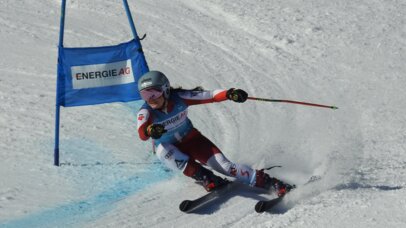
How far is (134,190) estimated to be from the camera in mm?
7281

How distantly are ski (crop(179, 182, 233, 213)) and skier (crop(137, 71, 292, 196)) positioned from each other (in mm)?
58

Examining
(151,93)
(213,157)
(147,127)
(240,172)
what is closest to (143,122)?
(147,127)

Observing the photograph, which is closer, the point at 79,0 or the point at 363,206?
the point at 363,206

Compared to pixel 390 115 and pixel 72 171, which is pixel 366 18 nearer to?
pixel 390 115

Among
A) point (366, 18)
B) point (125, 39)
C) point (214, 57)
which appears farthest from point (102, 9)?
point (366, 18)

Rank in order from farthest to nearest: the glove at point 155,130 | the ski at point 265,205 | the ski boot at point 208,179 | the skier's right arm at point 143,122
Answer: the ski boot at point 208,179
the skier's right arm at point 143,122
the glove at point 155,130
the ski at point 265,205

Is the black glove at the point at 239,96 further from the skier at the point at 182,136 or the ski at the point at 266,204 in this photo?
the ski at the point at 266,204

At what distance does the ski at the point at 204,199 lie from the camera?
6637mm

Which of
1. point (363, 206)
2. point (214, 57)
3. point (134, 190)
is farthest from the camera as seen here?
point (214, 57)

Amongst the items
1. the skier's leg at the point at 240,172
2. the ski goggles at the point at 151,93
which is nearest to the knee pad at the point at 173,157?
the skier's leg at the point at 240,172

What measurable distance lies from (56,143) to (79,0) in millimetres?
6414

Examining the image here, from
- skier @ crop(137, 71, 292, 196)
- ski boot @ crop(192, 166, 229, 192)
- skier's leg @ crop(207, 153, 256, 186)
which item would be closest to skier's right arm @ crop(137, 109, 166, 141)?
skier @ crop(137, 71, 292, 196)

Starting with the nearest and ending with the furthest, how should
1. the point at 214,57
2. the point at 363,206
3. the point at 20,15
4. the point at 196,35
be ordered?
the point at 363,206 < the point at 214,57 < the point at 196,35 < the point at 20,15

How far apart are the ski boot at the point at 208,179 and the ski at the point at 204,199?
40 millimetres
